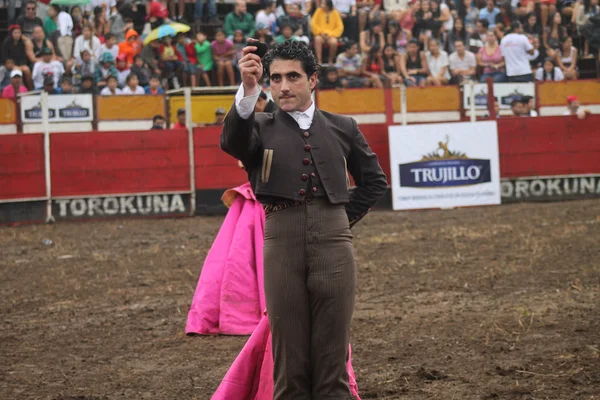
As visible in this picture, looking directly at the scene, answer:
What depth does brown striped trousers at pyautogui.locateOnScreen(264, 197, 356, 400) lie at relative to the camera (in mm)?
3605

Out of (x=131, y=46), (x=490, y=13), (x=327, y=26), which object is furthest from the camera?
(x=490, y=13)

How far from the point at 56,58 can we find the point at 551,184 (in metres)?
8.68

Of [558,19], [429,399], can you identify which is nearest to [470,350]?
[429,399]

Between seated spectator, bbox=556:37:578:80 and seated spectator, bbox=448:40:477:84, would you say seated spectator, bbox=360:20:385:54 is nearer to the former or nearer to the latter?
seated spectator, bbox=448:40:477:84

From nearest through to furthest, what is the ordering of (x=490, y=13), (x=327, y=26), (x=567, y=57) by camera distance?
(x=327, y=26)
(x=567, y=57)
(x=490, y=13)

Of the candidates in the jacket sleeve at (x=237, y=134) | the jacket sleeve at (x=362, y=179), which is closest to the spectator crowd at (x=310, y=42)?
the jacket sleeve at (x=362, y=179)

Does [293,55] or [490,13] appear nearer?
[293,55]

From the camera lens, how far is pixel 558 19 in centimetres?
1953

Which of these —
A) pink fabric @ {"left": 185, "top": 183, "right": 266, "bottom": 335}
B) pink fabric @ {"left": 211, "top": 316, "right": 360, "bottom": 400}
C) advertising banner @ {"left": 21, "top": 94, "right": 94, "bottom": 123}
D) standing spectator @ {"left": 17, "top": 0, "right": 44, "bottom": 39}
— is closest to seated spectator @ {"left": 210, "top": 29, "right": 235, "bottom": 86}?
advertising banner @ {"left": 21, "top": 94, "right": 94, "bottom": 123}

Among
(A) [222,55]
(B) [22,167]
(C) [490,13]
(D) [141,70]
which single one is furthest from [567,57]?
(B) [22,167]

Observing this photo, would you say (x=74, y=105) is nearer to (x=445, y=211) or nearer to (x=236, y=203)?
(x=445, y=211)

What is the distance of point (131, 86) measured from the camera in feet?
54.7

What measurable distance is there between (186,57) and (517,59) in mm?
6026

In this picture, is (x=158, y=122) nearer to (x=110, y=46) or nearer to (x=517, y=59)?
(x=110, y=46)
